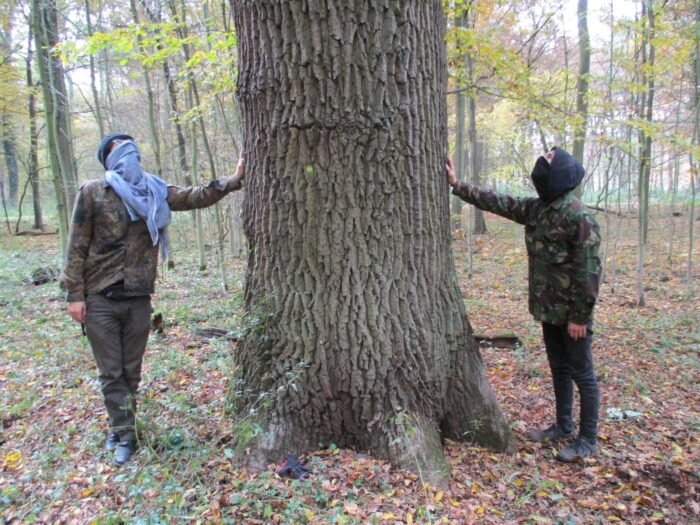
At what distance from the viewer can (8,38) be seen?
1616 cm

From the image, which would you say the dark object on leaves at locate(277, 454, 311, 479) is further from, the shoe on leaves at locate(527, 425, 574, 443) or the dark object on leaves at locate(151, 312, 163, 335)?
the dark object on leaves at locate(151, 312, 163, 335)

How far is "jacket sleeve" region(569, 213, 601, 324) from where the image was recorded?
2957mm

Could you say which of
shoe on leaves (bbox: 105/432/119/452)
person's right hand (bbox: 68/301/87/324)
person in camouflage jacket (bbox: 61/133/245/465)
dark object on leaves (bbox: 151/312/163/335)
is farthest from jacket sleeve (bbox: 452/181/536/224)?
dark object on leaves (bbox: 151/312/163/335)

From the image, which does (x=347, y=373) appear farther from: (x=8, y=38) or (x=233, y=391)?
(x=8, y=38)

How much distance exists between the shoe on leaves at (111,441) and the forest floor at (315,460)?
0.09m

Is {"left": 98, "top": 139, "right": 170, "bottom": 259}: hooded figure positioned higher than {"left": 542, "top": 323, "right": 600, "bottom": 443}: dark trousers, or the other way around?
{"left": 98, "top": 139, "right": 170, "bottom": 259}: hooded figure

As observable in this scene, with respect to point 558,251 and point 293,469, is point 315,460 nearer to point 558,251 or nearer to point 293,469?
point 293,469

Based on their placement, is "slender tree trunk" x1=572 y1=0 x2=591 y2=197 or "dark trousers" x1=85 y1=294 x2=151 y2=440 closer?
"dark trousers" x1=85 y1=294 x2=151 y2=440

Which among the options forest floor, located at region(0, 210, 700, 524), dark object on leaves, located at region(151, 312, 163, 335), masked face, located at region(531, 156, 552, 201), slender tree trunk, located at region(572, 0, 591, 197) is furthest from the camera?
slender tree trunk, located at region(572, 0, 591, 197)

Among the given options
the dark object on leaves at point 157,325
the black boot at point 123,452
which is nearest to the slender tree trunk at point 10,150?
the dark object on leaves at point 157,325

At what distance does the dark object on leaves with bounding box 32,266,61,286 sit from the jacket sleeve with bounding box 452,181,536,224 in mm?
10221

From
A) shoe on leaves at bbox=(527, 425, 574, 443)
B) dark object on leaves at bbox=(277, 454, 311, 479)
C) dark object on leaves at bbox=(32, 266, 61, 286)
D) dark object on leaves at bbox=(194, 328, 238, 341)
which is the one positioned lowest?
shoe on leaves at bbox=(527, 425, 574, 443)

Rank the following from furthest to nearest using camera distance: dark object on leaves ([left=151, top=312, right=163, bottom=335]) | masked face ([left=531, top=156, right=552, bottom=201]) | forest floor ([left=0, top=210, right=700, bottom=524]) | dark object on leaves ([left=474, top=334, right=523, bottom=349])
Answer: dark object on leaves ([left=151, top=312, right=163, bottom=335]), dark object on leaves ([left=474, top=334, right=523, bottom=349]), masked face ([left=531, top=156, right=552, bottom=201]), forest floor ([left=0, top=210, right=700, bottom=524])

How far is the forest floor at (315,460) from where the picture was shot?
2303mm
